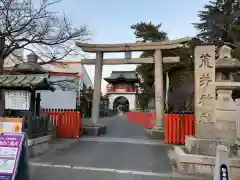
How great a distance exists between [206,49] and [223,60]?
0.83m

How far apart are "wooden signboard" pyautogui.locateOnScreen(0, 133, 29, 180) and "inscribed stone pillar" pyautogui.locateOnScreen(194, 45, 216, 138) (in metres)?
5.04

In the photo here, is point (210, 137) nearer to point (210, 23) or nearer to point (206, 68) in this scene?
point (206, 68)

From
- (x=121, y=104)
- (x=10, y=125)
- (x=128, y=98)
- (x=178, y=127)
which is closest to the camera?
(x=10, y=125)

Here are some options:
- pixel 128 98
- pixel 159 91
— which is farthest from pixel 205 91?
pixel 128 98

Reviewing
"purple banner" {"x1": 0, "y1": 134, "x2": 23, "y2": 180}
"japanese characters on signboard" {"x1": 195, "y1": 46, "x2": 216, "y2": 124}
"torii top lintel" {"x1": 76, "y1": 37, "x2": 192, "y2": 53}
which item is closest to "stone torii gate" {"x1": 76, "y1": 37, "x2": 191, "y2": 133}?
"torii top lintel" {"x1": 76, "y1": 37, "x2": 192, "y2": 53}

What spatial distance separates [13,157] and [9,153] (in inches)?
4.2

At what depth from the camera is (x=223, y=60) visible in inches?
335

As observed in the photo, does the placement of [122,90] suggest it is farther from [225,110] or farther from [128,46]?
[225,110]

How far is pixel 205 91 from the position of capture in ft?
26.4

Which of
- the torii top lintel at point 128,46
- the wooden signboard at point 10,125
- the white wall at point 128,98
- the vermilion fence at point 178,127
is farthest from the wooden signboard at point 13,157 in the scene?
the white wall at point 128,98

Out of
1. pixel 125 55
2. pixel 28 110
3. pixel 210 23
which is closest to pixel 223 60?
pixel 28 110

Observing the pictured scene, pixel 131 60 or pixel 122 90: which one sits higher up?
A: pixel 122 90

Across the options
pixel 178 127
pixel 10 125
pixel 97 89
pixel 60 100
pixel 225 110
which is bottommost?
pixel 178 127

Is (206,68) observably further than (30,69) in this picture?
No
